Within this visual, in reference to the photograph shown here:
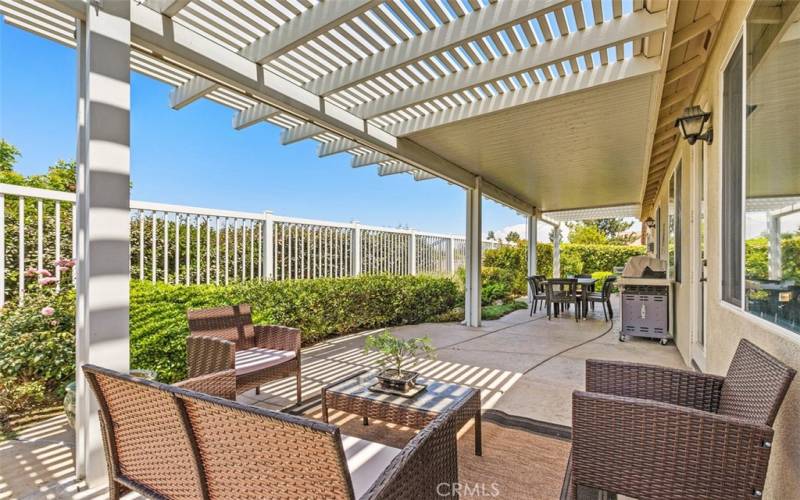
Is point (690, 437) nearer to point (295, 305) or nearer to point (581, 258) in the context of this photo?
point (295, 305)

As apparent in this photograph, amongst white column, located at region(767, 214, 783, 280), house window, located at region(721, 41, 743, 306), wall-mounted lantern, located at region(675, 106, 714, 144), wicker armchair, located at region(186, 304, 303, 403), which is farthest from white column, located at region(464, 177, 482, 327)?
white column, located at region(767, 214, 783, 280)

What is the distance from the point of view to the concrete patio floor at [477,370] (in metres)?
2.29

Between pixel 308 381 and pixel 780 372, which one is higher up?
pixel 780 372

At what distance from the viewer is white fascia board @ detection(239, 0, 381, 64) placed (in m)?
2.56

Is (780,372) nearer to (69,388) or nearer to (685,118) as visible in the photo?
(685,118)

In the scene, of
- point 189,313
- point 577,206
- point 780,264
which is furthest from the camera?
point 577,206

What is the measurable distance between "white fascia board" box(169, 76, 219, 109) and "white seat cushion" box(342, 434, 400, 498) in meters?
3.00

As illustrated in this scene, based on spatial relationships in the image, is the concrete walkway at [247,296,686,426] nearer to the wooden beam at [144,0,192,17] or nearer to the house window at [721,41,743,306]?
the house window at [721,41,743,306]

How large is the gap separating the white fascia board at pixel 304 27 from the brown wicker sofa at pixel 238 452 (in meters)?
2.42


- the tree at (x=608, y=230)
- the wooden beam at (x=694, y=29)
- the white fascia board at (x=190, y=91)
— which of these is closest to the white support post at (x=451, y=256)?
the wooden beam at (x=694, y=29)

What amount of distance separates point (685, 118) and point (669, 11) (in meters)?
1.06

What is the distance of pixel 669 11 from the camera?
2.55 m

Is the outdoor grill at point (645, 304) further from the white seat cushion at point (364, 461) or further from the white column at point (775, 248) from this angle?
the white seat cushion at point (364, 461)

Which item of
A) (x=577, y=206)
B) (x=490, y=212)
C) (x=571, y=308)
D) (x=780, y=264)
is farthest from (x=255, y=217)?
(x=490, y=212)
